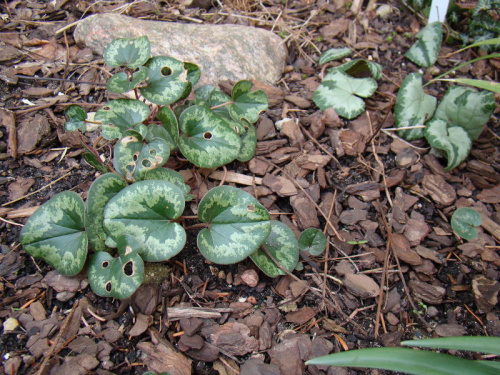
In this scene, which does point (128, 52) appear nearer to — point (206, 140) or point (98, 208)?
point (206, 140)

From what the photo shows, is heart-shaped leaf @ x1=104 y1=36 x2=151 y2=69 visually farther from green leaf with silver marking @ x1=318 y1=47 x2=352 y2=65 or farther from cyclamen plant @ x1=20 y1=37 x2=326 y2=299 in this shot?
green leaf with silver marking @ x1=318 y1=47 x2=352 y2=65

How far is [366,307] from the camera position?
1.60 meters

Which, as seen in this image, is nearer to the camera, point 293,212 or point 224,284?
point 224,284

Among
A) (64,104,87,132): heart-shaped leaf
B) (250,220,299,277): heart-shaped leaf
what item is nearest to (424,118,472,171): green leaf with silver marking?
(250,220,299,277): heart-shaped leaf

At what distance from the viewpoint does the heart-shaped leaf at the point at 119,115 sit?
1.63m

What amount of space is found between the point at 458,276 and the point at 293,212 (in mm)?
760

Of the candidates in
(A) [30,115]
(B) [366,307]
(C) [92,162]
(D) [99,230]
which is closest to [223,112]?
(C) [92,162]

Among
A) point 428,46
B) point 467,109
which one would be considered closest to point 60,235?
point 467,109

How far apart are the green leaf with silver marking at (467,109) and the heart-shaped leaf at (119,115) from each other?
1.52 m

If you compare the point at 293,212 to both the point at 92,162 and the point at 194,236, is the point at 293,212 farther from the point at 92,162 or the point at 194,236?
the point at 92,162

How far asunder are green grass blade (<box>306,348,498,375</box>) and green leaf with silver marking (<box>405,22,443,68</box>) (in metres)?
1.79

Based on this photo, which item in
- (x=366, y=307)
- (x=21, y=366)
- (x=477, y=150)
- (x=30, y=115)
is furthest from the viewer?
(x=477, y=150)

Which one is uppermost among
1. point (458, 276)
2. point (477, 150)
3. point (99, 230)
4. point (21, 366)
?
point (477, 150)

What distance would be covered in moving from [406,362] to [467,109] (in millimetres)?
1486
